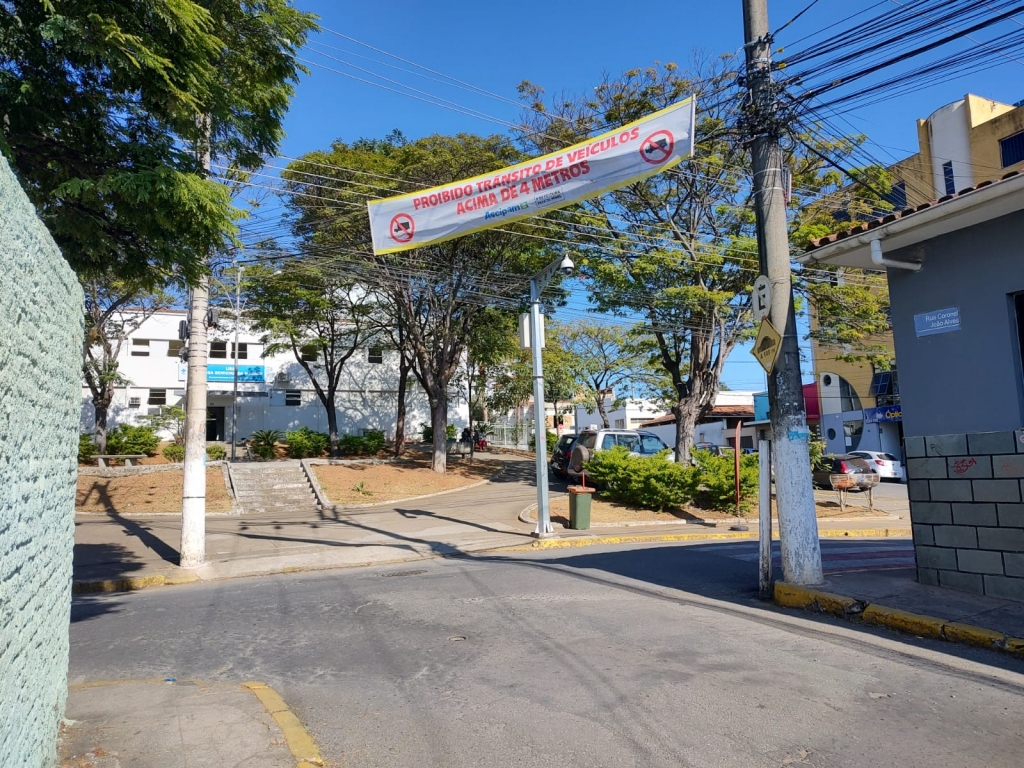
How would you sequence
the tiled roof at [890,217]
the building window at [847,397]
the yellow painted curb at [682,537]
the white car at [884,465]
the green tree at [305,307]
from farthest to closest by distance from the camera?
the building window at [847,397] < the white car at [884,465] < the green tree at [305,307] < the yellow painted curb at [682,537] < the tiled roof at [890,217]

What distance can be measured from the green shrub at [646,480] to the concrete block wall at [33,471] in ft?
50.4

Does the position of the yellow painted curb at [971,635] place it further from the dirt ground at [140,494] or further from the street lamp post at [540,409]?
the dirt ground at [140,494]

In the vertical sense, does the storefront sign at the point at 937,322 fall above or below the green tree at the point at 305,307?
below

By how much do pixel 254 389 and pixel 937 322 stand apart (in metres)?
35.6

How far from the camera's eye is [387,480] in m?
24.0

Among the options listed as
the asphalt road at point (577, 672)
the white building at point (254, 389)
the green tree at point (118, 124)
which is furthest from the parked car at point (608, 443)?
the white building at point (254, 389)

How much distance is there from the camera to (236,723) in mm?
4516

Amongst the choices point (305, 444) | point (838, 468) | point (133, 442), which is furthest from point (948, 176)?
point (133, 442)

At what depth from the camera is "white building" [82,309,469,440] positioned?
36656 millimetres

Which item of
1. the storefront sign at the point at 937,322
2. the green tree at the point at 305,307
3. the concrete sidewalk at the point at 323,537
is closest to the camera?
the storefront sign at the point at 937,322

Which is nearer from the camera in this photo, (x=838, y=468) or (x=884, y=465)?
(x=838, y=468)

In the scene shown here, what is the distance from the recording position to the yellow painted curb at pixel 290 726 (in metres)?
4.02

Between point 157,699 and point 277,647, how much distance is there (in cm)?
158

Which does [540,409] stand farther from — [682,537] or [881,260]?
[881,260]
